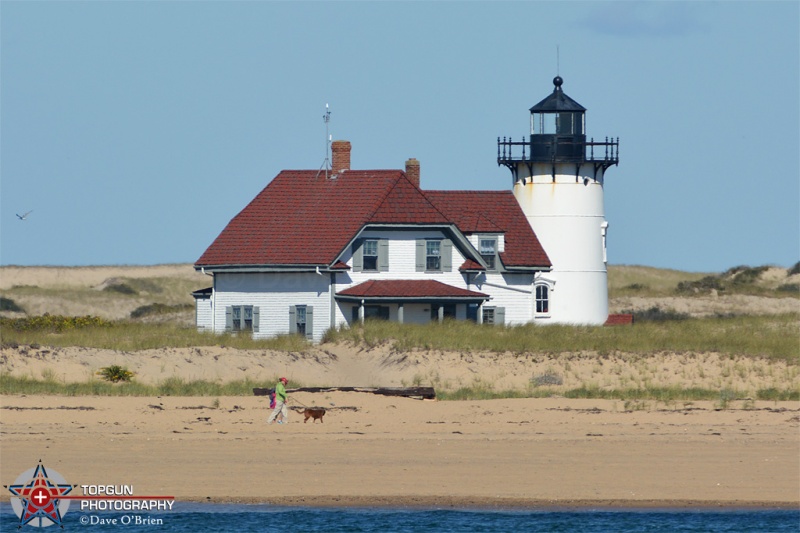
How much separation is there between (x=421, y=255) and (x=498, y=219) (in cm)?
368

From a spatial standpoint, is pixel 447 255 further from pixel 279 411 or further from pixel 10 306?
pixel 10 306

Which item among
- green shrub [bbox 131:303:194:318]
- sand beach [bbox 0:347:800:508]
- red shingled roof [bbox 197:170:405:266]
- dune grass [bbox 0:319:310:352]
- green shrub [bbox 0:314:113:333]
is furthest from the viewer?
green shrub [bbox 131:303:194:318]

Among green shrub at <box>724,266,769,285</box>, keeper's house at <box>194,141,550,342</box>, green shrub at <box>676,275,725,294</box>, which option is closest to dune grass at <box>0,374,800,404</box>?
keeper's house at <box>194,141,550,342</box>

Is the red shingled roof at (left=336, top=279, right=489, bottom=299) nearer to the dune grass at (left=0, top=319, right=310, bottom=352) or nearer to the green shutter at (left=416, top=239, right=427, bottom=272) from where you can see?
the green shutter at (left=416, top=239, right=427, bottom=272)

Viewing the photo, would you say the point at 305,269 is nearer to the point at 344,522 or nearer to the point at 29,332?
the point at 29,332

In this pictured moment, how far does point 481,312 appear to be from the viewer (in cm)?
4141

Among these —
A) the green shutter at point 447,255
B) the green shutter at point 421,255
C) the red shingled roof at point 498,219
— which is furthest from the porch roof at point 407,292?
the red shingled roof at point 498,219

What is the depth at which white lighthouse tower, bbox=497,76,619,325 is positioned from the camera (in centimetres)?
4369

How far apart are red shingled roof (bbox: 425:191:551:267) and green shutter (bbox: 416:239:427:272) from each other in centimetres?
204

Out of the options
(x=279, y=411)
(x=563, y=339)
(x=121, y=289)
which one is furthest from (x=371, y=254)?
(x=121, y=289)

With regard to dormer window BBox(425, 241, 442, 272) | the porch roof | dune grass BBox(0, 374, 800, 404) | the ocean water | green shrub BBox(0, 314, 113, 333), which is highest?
A: dormer window BBox(425, 241, 442, 272)

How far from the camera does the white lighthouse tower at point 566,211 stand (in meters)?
43.7

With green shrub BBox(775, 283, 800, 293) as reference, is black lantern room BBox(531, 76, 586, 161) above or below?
above

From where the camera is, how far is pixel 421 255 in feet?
135
